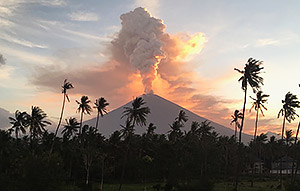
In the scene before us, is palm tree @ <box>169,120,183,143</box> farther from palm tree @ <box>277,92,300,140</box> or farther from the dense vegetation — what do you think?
palm tree @ <box>277,92,300,140</box>

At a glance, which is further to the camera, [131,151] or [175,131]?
[175,131]

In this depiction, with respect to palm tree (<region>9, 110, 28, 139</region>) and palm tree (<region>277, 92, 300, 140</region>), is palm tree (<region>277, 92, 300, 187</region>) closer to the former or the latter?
palm tree (<region>277, 92, 300, 140</region>)

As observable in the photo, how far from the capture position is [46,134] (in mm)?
84312

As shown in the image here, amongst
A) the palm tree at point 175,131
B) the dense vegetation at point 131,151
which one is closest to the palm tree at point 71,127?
the dense vegetation at point 131,151

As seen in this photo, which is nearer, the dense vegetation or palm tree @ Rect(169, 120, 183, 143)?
the dense vegetation

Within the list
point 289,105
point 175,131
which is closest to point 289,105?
point 289,105

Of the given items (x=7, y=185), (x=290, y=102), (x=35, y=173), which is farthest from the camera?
(x=290, y=102)

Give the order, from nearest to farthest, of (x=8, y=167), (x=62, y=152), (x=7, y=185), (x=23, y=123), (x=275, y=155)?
(x=7, y=185) → (x=8, y=167) → (x=23, y=123) → (x=62, y=152) → (x=275, y=155)

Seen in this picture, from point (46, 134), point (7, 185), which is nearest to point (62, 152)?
point (46, 134)

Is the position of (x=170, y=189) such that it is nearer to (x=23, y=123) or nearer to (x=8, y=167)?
(x=8, y=167)

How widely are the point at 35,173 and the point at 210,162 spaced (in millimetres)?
57254

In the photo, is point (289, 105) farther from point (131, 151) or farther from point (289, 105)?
point (131, 151)

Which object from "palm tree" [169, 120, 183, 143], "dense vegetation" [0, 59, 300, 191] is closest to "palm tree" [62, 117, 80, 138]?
"dense vegetation" [0, 59, 300, 191]

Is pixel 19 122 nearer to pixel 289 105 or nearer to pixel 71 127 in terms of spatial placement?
pixel 71 127
